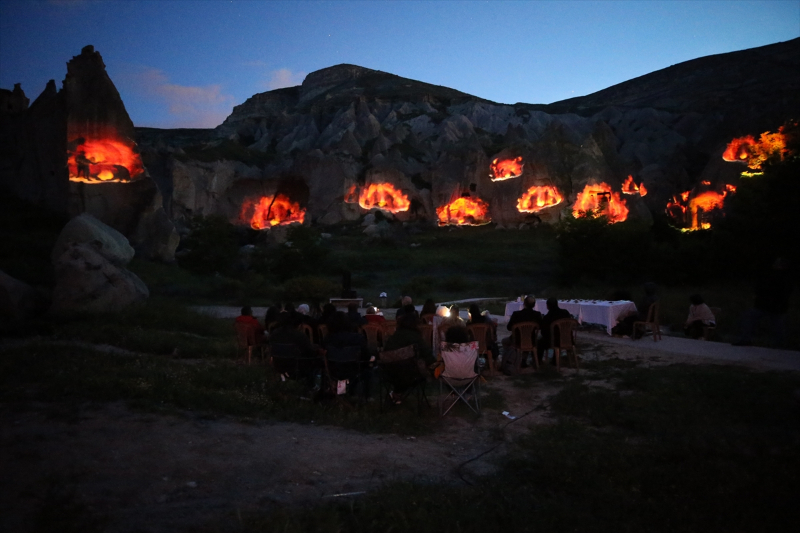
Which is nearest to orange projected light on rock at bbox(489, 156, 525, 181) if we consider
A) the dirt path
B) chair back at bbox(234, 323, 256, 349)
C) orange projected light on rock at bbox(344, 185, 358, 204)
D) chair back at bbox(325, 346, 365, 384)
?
orange projected light on rock at bbox(344, 185, 358, 204)

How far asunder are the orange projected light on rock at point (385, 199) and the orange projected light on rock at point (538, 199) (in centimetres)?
1161

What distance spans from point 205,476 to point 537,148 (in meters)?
49.6

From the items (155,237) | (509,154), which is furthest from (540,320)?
(509,154)

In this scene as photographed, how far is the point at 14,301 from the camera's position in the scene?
1220 centimetres

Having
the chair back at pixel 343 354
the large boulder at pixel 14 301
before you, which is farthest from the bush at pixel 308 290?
the chair back at pixel 343 354

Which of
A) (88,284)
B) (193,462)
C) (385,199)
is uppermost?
(385,199)

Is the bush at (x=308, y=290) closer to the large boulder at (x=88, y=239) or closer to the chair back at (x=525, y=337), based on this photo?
the large boulder at (x=88, y=239)

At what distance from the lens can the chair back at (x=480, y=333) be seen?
873 cm

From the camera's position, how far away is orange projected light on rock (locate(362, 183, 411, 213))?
2203 inches

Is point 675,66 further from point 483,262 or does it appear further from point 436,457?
point 436,457

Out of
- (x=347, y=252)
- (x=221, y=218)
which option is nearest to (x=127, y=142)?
(x=221, y=218)

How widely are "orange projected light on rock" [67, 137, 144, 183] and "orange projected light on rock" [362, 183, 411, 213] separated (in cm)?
2983

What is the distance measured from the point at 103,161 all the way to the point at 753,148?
39.6 metres

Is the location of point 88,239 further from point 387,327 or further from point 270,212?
point 270,212
